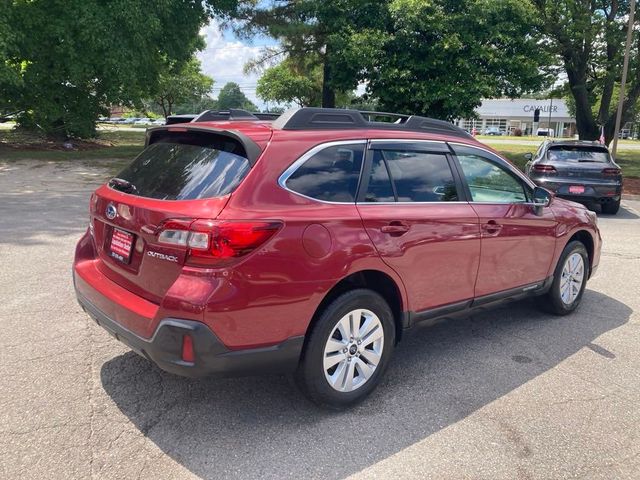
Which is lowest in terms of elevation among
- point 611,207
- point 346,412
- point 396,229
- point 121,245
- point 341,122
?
point 346,412

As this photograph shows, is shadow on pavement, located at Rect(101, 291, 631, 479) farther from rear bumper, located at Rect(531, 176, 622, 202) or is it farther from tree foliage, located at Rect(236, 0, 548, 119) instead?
tree foliage, located at Rect(236, 0, 548, 119)

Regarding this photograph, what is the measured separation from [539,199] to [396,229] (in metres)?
1.89

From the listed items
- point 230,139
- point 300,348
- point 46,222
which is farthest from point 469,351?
point 46,222

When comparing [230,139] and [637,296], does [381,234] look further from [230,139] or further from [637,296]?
[637,296]

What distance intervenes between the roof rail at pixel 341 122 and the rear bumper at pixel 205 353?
51.8 inches

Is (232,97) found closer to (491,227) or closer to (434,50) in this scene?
(434,50)

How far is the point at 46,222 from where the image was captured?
8719 mm

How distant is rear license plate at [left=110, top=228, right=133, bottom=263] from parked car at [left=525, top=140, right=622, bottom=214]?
32.5 ft

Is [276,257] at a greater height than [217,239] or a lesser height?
lesser

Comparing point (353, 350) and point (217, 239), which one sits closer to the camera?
point (217, 239)

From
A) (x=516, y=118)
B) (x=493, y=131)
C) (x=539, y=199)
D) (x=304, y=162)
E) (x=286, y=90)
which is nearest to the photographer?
(x=304, y=162)

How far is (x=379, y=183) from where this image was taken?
138 inches

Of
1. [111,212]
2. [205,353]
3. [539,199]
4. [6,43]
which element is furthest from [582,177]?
[6,43]

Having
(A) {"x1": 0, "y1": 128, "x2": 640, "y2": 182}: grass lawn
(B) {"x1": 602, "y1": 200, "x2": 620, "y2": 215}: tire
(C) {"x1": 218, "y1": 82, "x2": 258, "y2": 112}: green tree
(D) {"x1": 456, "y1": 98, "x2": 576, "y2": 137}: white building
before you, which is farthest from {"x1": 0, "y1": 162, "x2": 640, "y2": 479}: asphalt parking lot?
(C) {"x1": 218, "y1": 82, "x2": 258, "y2": 112}: green tree
